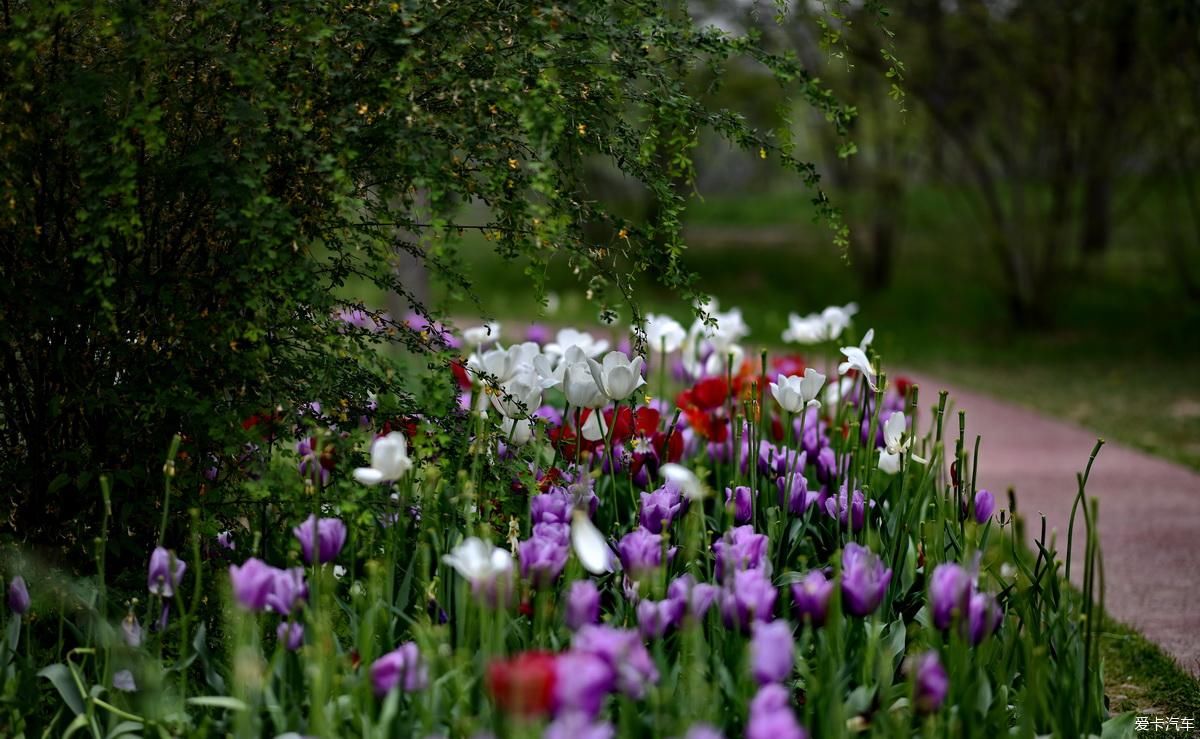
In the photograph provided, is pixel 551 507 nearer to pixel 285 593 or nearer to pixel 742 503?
pixel 742 503

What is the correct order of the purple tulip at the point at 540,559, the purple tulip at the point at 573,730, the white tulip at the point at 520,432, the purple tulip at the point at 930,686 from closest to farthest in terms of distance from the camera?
the purple tulip at the point at 573,730 → the purple tulip at the point at 930,686 → the purple tulip at the point at 540,559 → the white tulip at the point at 520,432

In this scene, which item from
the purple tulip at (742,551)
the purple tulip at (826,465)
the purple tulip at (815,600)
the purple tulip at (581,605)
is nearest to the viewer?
the purple tulip at (581,605)

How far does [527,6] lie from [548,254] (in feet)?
1.89

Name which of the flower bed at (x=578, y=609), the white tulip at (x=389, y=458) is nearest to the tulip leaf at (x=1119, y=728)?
the flower bed at (x=578, y=609)

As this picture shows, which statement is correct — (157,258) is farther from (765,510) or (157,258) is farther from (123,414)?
(765,510)

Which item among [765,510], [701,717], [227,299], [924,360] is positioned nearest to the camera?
[701,717]

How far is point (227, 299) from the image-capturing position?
2938 mm

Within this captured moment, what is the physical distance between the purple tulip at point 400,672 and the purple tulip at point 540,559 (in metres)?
0.31

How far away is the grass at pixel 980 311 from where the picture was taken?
9461mm

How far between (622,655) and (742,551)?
2.16 feet

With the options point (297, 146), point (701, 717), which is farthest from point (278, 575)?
point (297, 146)

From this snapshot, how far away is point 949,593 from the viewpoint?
221 cm

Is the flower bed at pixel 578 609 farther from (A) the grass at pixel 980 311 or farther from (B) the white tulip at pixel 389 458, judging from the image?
(A) the grass at pixel 980 311

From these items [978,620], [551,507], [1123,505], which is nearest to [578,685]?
[978,620]
